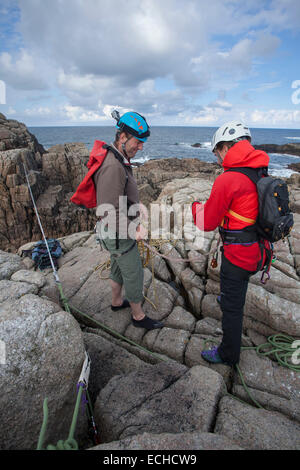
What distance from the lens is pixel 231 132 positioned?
3047 mm

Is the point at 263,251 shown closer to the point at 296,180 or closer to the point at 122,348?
the point at 122,348

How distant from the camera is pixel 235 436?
208 centimetres

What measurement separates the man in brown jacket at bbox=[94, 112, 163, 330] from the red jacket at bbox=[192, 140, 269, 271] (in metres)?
1.08

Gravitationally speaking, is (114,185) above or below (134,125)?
below

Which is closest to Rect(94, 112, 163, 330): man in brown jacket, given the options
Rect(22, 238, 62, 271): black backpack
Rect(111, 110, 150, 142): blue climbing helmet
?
Rect(111, 110, 150, 142): blue climbing helmet

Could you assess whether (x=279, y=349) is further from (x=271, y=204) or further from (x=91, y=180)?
(x=91, y=180)

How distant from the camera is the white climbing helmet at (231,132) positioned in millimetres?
2994

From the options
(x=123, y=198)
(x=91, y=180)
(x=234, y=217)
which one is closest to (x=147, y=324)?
(x=123, y=198)

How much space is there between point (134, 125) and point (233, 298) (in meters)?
2.82

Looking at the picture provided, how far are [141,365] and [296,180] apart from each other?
804 inches

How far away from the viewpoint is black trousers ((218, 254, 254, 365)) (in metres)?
3.07

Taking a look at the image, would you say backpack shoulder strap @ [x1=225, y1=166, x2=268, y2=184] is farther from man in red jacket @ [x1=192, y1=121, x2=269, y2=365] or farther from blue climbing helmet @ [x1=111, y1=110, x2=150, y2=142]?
blue climbing helmet @ [x1=111, y1=110, x2=150, y2=142]

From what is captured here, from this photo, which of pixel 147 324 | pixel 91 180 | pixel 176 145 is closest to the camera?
pixel 91 180

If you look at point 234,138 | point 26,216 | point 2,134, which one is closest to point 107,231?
point 234,138
